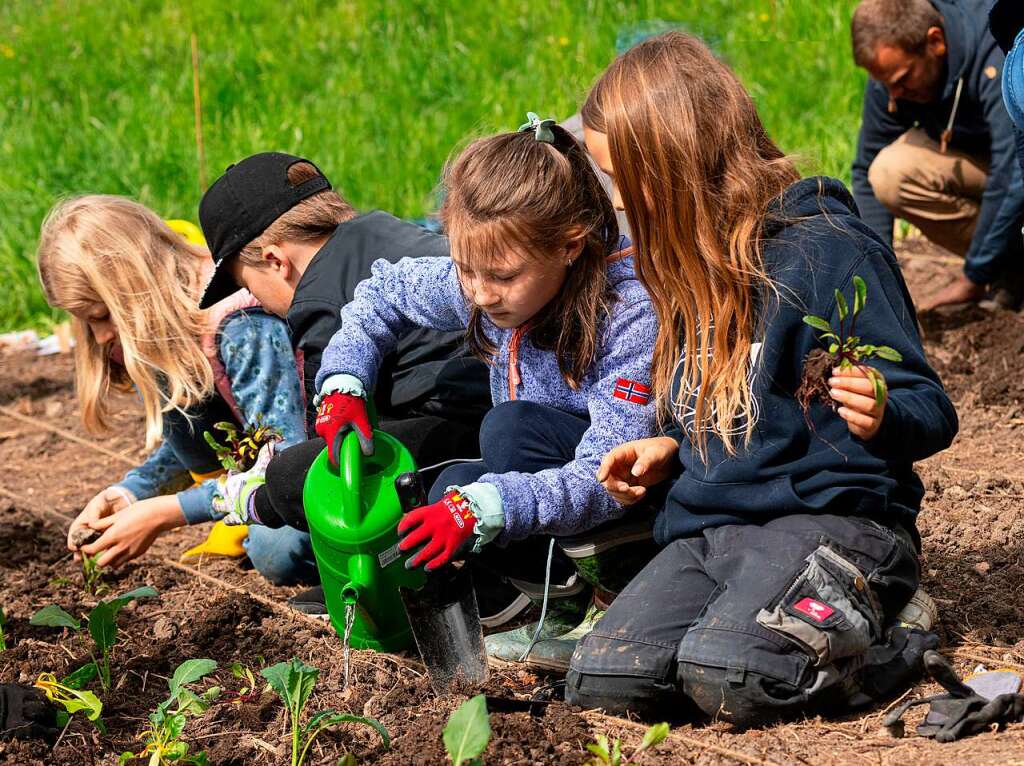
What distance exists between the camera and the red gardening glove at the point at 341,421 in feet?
7.89

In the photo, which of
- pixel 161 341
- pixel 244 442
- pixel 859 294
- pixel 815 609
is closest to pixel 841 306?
pixel 859 294

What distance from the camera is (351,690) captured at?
240cm

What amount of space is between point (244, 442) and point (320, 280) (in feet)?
1.47

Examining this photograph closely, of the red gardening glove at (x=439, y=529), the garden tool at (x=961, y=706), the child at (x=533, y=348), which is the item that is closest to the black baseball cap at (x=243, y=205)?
the child at (x=533, y=348)

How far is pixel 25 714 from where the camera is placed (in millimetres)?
2195

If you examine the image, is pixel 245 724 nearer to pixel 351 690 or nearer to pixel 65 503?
pixel 351 690

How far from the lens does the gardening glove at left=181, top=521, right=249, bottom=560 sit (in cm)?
331

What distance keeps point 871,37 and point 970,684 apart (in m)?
2.71

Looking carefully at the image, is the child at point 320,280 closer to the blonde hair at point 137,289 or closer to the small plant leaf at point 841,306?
the blonde hair at point 137,289

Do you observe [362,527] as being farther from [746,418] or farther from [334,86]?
[334,86]

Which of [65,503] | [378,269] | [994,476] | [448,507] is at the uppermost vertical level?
[378,269]

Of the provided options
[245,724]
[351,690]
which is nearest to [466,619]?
[351,690]

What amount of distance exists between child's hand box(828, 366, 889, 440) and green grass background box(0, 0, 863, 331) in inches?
155

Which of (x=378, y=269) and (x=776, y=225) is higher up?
(x=776, y=225)
